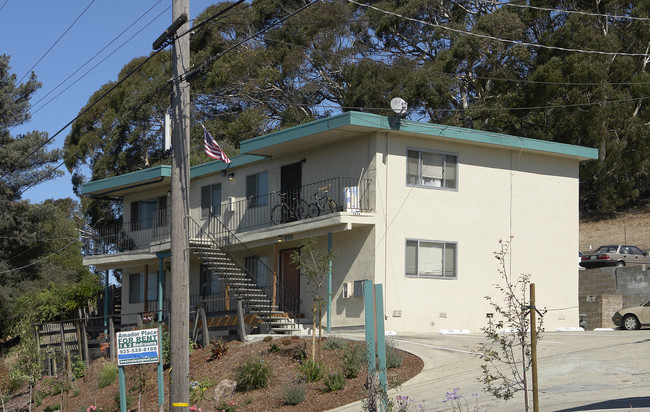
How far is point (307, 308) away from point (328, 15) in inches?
1066

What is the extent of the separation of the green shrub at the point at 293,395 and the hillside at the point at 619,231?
1443 inches

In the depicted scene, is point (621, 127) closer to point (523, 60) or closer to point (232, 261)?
point (523, 60)

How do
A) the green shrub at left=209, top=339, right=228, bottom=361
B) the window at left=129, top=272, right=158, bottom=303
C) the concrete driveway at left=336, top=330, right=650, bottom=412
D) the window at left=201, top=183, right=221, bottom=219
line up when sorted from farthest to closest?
the window at left=129, top=272, right=158, bottom=303 < the window at left=201, top=183, right=221, bottom=219 < the green shrub at left=209, top=339, right=228, bottom=361 < the concrete driveway at left=336, top=330, right=650, bottom=412

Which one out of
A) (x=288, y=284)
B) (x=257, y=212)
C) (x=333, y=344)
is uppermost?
(x=257, y=212)

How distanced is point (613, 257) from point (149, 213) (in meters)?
20.7

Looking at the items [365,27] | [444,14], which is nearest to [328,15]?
[365,27]

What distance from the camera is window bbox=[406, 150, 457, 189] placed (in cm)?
2603

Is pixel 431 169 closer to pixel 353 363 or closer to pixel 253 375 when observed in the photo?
pixel 353 363

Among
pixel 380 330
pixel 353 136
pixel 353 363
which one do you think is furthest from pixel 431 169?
pixel 380 330

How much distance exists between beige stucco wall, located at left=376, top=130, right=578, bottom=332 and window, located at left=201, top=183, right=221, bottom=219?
869cm

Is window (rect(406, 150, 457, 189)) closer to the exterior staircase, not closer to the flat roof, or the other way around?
the flat roof

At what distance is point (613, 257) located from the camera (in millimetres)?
40125

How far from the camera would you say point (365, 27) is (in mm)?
52531

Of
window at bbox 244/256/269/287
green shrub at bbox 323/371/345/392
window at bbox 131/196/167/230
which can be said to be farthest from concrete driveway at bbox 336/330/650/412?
window at bbox 131/196/167/230
